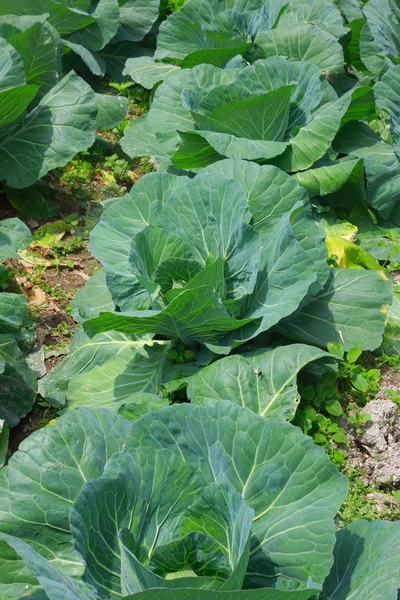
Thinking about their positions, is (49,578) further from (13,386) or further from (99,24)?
(99,24)

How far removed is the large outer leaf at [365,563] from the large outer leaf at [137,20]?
4.64 meters

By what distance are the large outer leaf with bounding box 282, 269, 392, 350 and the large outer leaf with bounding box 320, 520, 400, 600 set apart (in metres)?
1.17

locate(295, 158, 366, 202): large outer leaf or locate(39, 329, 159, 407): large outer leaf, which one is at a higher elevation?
locate(295, 158, 366, 202): large outer leaf

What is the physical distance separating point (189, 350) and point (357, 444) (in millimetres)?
888

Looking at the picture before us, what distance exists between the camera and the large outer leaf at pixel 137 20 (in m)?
6.23

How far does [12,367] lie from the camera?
12.7 feet

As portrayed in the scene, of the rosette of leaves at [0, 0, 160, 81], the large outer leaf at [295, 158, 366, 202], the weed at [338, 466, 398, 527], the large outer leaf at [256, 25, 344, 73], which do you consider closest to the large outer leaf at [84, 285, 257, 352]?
the weed at [338, 466, 398, 527]

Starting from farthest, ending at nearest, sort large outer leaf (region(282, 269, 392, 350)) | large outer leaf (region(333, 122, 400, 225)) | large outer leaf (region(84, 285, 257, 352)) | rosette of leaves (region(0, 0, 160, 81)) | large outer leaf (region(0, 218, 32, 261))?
1. rosette of leaves (region(0, 0, 160, 81))
2. large outer leaf (region(333, 122, 400, 225))
3. large outer leaf (region(0, 218, 32, 261))
4. large outer leaf (region(282, 269, 392, 350))
5. large outer leaf (region(84, 285, 257, 352))

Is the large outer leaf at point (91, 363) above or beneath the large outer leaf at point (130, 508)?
beneath

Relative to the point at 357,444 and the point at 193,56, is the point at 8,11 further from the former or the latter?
the point at 357,444

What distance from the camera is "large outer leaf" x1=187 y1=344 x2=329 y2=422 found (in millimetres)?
3281

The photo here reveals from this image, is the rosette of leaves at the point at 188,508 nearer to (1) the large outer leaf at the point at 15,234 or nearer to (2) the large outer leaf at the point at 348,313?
(2) the large outer leaf at the point at 348,313

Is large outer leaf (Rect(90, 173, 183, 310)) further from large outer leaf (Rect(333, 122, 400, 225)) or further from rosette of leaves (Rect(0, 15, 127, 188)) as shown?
large outer leaf (Rect(333, 122, 400, 225))

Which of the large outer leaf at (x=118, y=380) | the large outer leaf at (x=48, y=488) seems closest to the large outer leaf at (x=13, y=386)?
the large outer leaf at (x=118, y=380)
